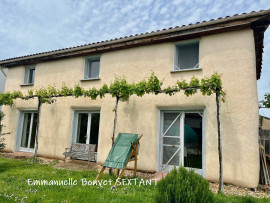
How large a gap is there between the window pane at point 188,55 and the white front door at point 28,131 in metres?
8.14

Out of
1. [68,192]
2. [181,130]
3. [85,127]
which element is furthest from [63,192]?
[85,127]

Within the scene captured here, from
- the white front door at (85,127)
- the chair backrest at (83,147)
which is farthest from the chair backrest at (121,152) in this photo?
the white front door at (85,127)

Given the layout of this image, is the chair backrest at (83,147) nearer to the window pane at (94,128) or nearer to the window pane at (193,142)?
the window pane at (94,128)

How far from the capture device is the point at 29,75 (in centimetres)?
1073

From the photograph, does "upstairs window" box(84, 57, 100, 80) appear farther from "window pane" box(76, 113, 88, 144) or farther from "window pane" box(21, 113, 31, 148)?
"window pane" box(21, 113, 31, 148)

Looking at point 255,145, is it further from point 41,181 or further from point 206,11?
point 41,181

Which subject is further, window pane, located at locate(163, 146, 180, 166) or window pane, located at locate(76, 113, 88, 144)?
window pane, located at locate(76, 113, 88, 144)

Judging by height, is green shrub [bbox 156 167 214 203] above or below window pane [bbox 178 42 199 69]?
below

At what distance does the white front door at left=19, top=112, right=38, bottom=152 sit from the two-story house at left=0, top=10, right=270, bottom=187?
0.12m

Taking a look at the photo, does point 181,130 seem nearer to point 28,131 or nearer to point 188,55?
point 188,55

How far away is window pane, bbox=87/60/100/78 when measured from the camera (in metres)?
8.79

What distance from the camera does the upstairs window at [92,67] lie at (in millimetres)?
8820

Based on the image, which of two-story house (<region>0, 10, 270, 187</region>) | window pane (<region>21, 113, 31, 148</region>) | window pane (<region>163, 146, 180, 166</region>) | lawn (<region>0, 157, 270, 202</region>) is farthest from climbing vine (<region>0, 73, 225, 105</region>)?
window pane (<region>21, 113, 31, 148</region>)

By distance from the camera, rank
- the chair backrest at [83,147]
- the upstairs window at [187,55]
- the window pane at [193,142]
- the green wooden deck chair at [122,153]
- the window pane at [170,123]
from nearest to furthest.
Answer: the green wooden deck chair at [122,153], the window pane at [193,142], the window pane at [170,123], the upstairs window at [187,55], the chair backrest at [83,147]
